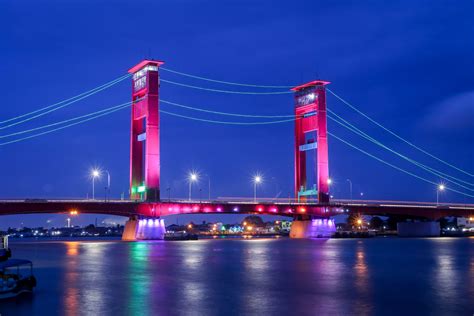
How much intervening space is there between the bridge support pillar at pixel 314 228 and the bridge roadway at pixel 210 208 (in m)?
2.60

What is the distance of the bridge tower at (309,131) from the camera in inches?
4496

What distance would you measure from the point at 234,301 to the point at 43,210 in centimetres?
7234

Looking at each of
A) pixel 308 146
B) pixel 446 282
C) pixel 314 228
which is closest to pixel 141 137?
pixel 308 146

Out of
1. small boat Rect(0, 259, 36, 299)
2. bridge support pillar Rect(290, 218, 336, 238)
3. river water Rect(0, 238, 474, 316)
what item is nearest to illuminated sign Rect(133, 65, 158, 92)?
bridge support pillar Rect(290, 218, 336, 238)

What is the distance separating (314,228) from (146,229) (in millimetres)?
34150

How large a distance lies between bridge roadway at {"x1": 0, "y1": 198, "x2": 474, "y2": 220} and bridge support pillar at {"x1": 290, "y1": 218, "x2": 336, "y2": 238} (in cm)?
260

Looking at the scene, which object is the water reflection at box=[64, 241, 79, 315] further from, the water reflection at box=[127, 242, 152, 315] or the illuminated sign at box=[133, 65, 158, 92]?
the illuminated sign at box=[133, 65, 158, 92]

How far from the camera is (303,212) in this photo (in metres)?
113

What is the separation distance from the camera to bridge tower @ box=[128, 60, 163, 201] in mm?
94000

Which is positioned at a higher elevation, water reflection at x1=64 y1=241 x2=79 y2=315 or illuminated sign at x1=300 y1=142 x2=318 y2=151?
illuminated sign at x1=300 y1=142 x2=318 y2=151

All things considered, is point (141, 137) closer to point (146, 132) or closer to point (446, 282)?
point (146, 132)

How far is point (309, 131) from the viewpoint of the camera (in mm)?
118938

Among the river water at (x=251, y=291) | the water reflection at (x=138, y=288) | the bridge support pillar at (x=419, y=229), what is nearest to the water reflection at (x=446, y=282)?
the river water at (x=251, y=291)

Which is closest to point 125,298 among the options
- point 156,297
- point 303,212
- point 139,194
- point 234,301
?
point 156,297
